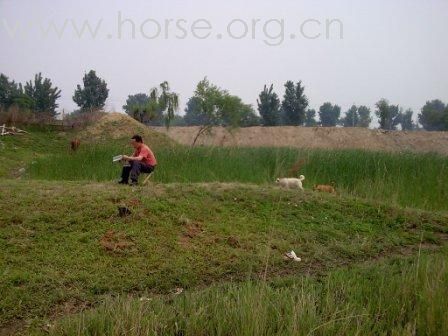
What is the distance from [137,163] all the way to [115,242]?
8.84 ft

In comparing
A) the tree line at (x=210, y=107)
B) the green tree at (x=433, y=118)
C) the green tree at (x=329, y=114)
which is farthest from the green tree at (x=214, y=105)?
the green tree at (x=329, y=114)

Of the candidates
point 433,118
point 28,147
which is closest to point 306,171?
point 28,147

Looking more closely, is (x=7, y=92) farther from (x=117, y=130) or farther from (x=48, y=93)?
(x=117, y=130)

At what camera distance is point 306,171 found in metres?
10.1

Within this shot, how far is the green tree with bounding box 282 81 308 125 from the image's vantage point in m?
44.5

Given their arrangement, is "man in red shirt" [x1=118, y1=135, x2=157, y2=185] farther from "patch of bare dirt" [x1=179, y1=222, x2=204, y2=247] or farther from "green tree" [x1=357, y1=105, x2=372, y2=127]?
"green tree" [x1=357, y1=105, x2=372, y2=127]

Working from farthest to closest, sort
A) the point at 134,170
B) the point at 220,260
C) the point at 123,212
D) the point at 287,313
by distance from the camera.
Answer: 1. the point at 134,170
2. the point at 123,212
3. the point at 220,260
4. the point at 287,313

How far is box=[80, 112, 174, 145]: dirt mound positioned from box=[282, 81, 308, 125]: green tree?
23.7 meters

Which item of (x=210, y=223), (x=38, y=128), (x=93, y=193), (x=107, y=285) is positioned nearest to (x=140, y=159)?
(x=93, y=193)

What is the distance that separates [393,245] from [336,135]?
1406 inches

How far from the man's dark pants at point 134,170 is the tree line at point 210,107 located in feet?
60.1

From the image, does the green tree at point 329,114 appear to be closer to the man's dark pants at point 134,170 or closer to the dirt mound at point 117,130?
the dirt mound at point 117,130

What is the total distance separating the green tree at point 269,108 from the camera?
43969 mm

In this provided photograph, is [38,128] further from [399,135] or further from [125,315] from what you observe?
[399,135]
